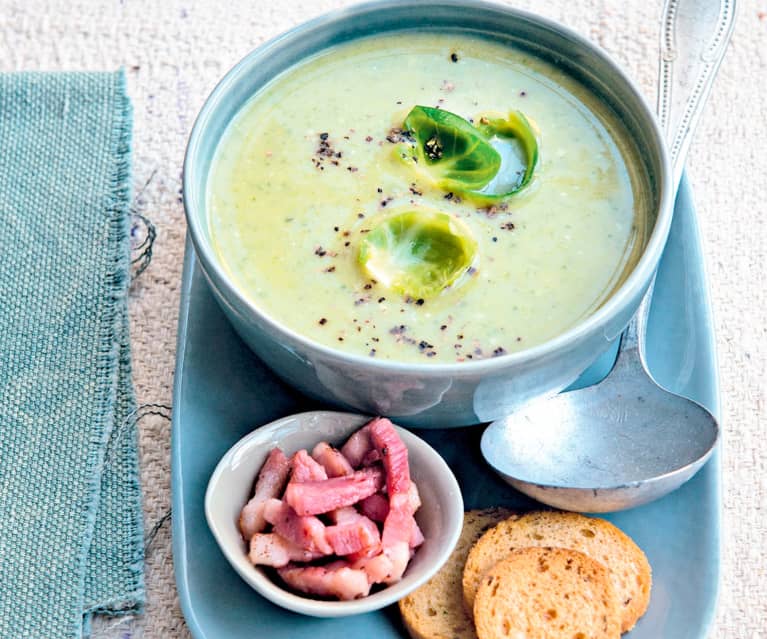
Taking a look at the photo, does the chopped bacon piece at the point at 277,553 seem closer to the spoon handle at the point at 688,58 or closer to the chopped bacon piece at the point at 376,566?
the chopped bacon piece at the point at 376,566

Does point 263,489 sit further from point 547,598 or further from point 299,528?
point 547,598

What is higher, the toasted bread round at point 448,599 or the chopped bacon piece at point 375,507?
the chopped bacon piece at point 375,507

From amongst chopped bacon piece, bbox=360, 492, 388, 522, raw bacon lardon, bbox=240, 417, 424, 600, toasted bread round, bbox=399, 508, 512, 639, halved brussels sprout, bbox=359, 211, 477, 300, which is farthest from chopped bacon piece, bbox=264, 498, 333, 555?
halved brussels sprout, bbox=359, 211, 477, 300

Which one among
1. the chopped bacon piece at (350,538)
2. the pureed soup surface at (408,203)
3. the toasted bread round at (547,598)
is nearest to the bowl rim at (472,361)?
the pureed soup surface at (408,203)

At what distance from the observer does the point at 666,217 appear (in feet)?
6.48

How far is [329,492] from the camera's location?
1.82 metres

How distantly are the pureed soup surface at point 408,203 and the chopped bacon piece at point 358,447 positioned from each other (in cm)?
16

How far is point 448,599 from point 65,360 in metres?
0.98

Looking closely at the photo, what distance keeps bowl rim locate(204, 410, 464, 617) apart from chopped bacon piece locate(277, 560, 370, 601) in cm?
1

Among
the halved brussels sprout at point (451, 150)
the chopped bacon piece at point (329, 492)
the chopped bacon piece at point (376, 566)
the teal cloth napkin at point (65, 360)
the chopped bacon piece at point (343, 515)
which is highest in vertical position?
the halved brussels sprout at point (451, 150)

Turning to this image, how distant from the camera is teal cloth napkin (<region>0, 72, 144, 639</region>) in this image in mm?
2027

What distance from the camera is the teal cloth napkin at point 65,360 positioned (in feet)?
6.65

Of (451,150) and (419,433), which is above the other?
(451,150)

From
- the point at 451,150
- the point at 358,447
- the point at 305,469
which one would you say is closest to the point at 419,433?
the point at 358,447
